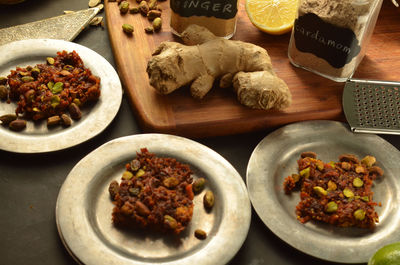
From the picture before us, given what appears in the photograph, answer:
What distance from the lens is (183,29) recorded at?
1.55 meters

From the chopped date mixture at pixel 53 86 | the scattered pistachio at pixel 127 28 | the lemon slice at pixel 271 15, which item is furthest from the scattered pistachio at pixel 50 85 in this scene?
the lemon slice at pixel 271 15

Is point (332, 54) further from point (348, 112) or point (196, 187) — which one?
point (196, 187)

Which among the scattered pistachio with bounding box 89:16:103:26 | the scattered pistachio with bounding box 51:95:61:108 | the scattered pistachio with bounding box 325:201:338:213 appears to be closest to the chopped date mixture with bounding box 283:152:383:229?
the scattered pistachio with bounding box 325:201:338:213

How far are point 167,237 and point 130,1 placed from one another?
985 mm

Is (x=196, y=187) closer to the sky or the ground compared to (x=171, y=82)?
closer to the ground

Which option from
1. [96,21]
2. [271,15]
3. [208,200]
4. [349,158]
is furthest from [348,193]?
[96,21]

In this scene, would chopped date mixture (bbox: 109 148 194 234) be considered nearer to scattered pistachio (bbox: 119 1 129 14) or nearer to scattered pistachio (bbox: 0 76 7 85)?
scattered pistachio (bbox: 0 76 7 85)

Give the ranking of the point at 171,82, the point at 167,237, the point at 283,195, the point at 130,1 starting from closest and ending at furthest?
1. the point at 167,237
2. the point at 283,195
3. the point at 171,82
4. the point at 130,1

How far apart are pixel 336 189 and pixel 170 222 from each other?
43 centimetres

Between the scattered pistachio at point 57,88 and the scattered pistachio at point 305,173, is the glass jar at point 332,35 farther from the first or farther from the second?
the scattered pistachio at point 57,88

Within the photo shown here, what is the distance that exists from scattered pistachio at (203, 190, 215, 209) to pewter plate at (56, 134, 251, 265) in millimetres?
14

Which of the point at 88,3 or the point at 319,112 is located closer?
the point at 319,112

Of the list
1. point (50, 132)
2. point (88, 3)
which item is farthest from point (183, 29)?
point (50, 132)

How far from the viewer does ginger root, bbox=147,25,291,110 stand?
4.32 feet
